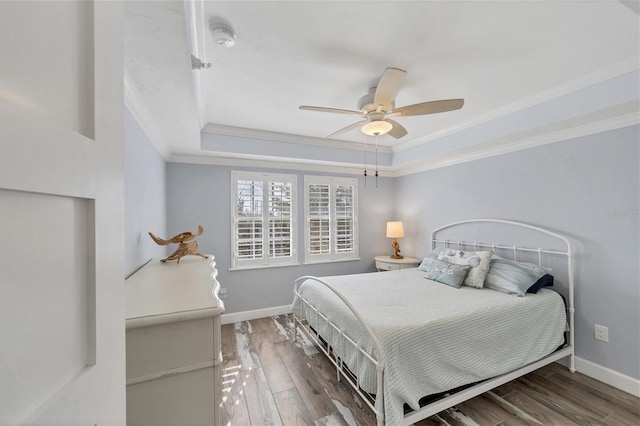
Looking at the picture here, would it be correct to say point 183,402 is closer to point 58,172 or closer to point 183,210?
point 58,172

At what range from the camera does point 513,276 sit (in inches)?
98.3

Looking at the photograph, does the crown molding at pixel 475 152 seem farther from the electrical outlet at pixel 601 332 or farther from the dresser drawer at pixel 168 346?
the dresser drawer at pixel 168 346

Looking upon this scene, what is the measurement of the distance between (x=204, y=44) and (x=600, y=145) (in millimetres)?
3360

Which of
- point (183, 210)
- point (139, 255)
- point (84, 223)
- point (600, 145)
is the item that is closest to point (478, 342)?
point (600, 145)

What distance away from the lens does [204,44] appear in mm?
1724

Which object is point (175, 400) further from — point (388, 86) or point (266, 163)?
point (266, 163)

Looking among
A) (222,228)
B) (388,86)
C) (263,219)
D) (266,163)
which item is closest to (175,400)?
(388,86)

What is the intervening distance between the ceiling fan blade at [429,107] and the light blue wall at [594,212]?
4.85ft

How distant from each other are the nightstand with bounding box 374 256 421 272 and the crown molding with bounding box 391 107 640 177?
143 centimetres

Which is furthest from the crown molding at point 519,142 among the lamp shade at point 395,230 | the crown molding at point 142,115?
the crown molding at point 142,115

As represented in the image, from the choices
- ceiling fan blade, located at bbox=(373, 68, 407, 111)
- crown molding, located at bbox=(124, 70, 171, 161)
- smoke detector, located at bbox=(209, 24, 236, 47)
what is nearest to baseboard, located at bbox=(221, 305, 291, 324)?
crown molding, located at bbox=(124, 70, 171, 161)

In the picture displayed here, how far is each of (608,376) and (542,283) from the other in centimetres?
86

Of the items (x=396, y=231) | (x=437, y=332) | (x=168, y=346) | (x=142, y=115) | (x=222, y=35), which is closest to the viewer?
(x=168, y=346)

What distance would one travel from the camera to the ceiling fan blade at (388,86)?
68.4 inches
